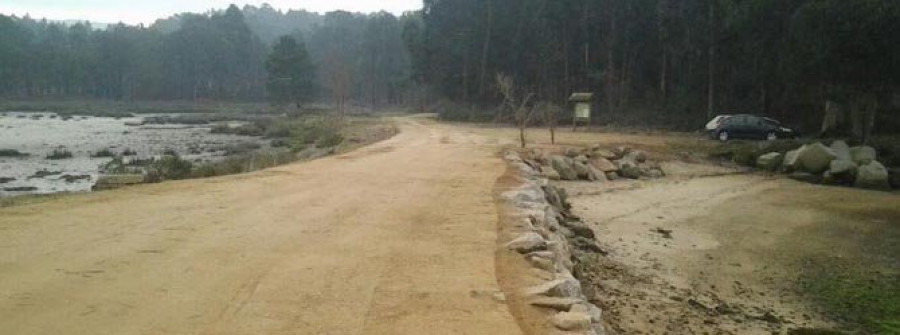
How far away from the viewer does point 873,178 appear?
71.9 feet

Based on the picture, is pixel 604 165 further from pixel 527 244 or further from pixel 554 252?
pixel 527 244

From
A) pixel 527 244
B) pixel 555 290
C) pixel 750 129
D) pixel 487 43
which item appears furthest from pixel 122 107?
pixel 555 290

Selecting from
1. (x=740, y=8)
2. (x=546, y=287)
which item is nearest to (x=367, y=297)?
(x=546, y=287)

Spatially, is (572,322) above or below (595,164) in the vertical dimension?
below

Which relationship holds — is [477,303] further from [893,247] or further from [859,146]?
[859,146]

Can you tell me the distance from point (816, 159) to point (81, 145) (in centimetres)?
3587

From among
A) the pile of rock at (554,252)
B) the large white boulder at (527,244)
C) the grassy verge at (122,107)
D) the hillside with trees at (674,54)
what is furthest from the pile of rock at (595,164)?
the grassy verge at (122,107)

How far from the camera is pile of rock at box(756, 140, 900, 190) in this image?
22.1 metres

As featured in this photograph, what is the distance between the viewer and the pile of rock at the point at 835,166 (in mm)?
22094

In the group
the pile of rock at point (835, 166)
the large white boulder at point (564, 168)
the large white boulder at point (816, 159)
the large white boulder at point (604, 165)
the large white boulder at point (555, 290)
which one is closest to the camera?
the large white boulder at point (555, 290)

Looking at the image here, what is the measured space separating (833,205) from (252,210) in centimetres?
1538

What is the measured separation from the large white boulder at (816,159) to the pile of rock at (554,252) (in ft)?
42.2

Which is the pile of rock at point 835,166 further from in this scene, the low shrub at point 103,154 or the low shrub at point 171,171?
the low shrub at point 103,154

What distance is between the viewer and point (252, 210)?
1011 centimetres
